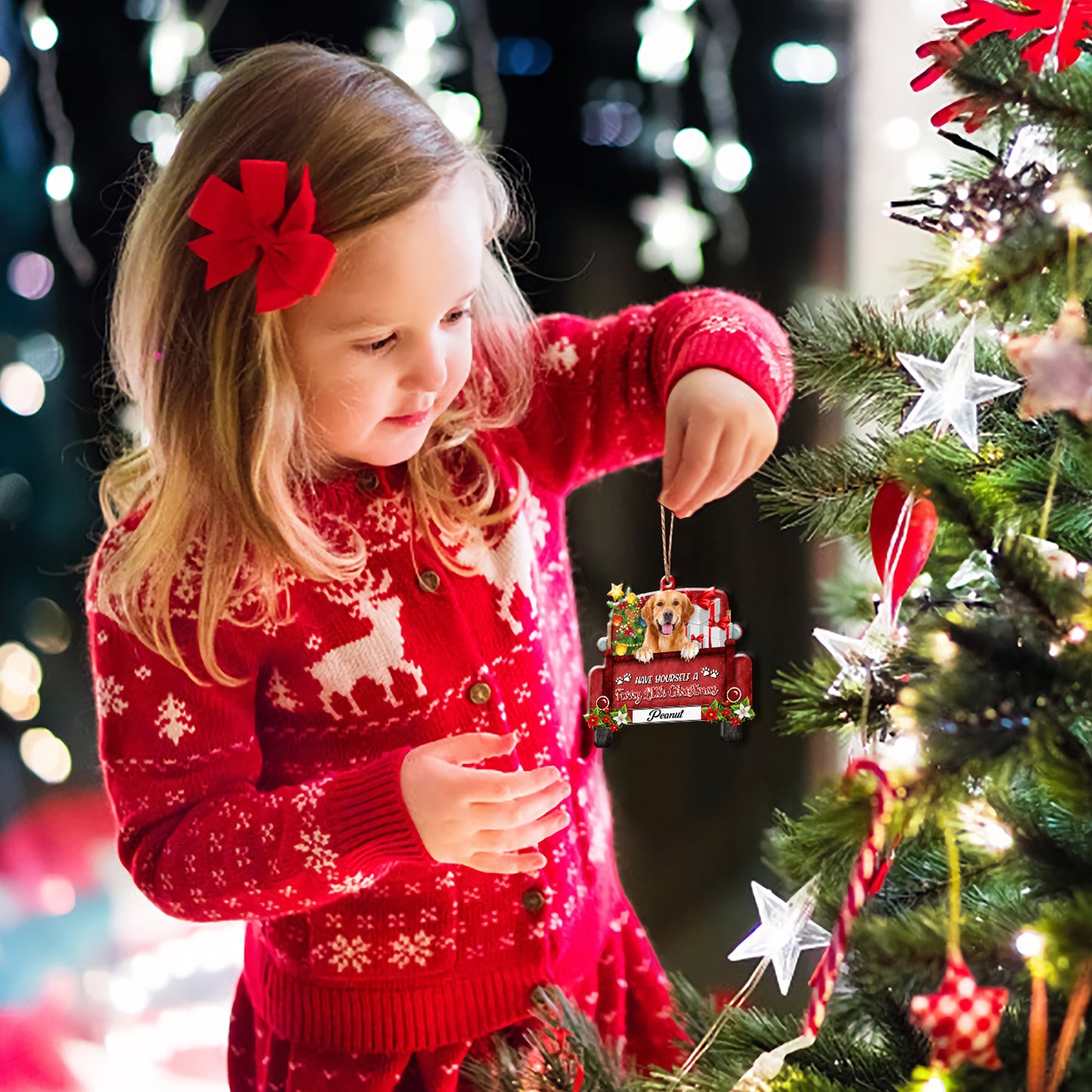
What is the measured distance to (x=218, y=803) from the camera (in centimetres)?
76

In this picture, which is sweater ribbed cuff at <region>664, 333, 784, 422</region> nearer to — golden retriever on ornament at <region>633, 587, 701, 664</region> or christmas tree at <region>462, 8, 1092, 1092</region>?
christmas tree at <region>462, 8, 1092, 1092</region>

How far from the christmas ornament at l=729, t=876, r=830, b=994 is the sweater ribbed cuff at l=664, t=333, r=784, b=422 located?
0.29 m

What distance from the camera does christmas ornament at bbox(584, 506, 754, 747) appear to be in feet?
2.40

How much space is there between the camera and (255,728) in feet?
2.71

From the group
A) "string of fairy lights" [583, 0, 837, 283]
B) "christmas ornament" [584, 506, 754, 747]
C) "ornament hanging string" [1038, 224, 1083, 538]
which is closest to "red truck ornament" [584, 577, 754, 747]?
"christmas ornament" [584, 506, 754, 747]

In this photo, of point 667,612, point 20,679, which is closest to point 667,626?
point 667,612

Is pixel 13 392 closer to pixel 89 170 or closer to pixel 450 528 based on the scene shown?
pixel 89 170

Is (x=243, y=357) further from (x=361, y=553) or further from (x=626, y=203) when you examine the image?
(x=626, y=203)

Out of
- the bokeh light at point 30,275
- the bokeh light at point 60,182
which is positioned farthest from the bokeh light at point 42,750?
the bokeh light at point 60,182

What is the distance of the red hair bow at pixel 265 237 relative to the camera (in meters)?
0.69

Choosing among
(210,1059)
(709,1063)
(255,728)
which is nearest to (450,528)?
(255,728)

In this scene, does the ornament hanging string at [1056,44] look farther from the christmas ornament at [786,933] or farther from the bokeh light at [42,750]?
the bokeh light at [42,750]

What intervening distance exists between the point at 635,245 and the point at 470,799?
72 centimetres

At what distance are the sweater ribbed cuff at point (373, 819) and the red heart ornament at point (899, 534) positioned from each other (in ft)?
0.96
